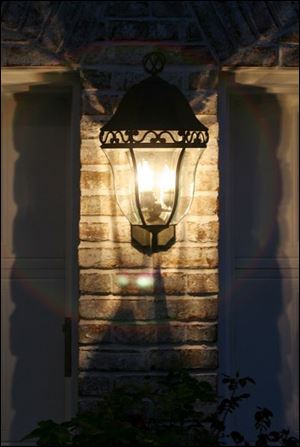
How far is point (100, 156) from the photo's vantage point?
16.8 feet

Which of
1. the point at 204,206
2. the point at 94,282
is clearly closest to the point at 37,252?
the point at 94,282

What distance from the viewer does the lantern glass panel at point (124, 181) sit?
15.9ft

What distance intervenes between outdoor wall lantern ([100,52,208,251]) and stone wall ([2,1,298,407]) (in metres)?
0.19

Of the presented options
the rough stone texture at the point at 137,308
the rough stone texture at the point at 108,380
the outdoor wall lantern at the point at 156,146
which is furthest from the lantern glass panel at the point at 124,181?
the rough stone texture at the point at 108,380

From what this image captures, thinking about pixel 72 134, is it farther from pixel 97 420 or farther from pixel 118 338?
pixel 97 420

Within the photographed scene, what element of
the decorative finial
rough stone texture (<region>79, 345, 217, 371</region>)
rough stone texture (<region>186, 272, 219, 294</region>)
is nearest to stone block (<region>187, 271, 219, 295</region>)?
rough stone texture (<region>186, 272, 219, 294</region>)

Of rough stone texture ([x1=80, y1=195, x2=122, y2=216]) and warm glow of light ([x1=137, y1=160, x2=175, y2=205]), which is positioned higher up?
warm glow of light ([x1=137, y1=160, x2=175, y2=205])

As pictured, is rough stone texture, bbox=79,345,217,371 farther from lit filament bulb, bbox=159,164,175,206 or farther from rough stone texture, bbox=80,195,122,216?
lit filament bulb, bbox=159,164,175,206

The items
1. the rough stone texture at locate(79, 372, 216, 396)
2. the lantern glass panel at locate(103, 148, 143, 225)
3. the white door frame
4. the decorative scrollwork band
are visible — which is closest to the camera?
the decorative scrollwork band

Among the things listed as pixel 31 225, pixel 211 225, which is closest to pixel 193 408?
pixel 211 225

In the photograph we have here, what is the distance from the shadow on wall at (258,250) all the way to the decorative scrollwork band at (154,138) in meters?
0.51

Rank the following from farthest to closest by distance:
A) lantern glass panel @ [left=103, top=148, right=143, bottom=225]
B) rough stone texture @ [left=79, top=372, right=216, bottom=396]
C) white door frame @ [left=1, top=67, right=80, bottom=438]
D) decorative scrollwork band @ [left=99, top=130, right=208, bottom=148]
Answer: white door frame @ [left=1, top=67, right=80, bottom=438], rough stone texture @ [left=79, top=372, right=216, bottom=396], lantern glass panel @ [left=103, top=148, right=143, bottom=225], decorative scrollwork band @ [left=99, top=130, right=208, bottom=148]

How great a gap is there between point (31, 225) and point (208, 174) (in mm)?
802

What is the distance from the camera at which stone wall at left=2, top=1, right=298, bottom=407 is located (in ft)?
16.7
